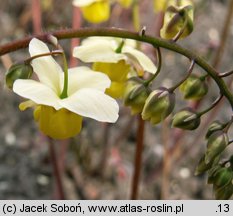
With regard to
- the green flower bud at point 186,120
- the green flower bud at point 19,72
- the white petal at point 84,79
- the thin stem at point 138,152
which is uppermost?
the green flower bud at point 19,72

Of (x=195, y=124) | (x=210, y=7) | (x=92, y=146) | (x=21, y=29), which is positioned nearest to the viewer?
(x=195, y=124)

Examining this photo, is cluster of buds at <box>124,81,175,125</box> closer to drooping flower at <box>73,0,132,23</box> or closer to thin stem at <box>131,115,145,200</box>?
thin stem at <box>131,115,145,200</box>

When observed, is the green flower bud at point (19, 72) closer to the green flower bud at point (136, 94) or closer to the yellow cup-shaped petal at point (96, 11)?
the green flower bud at point (136, 94)

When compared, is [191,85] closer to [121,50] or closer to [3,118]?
[121,50]

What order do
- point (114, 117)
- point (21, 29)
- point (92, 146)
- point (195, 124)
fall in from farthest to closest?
point (21, 29) → point (92, 146) → point (195, 124) → point (114, 117)

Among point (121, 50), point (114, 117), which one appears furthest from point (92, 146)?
point (114, 117)

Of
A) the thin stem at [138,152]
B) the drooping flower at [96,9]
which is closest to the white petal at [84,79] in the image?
the thin stem at [138,152]

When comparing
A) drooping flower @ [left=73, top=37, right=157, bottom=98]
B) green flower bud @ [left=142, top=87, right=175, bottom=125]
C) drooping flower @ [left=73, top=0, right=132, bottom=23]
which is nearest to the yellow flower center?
drooping flower @ [left=73, top=37, right=157, bottom=98]

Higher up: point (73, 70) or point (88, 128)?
point (73, 70)
